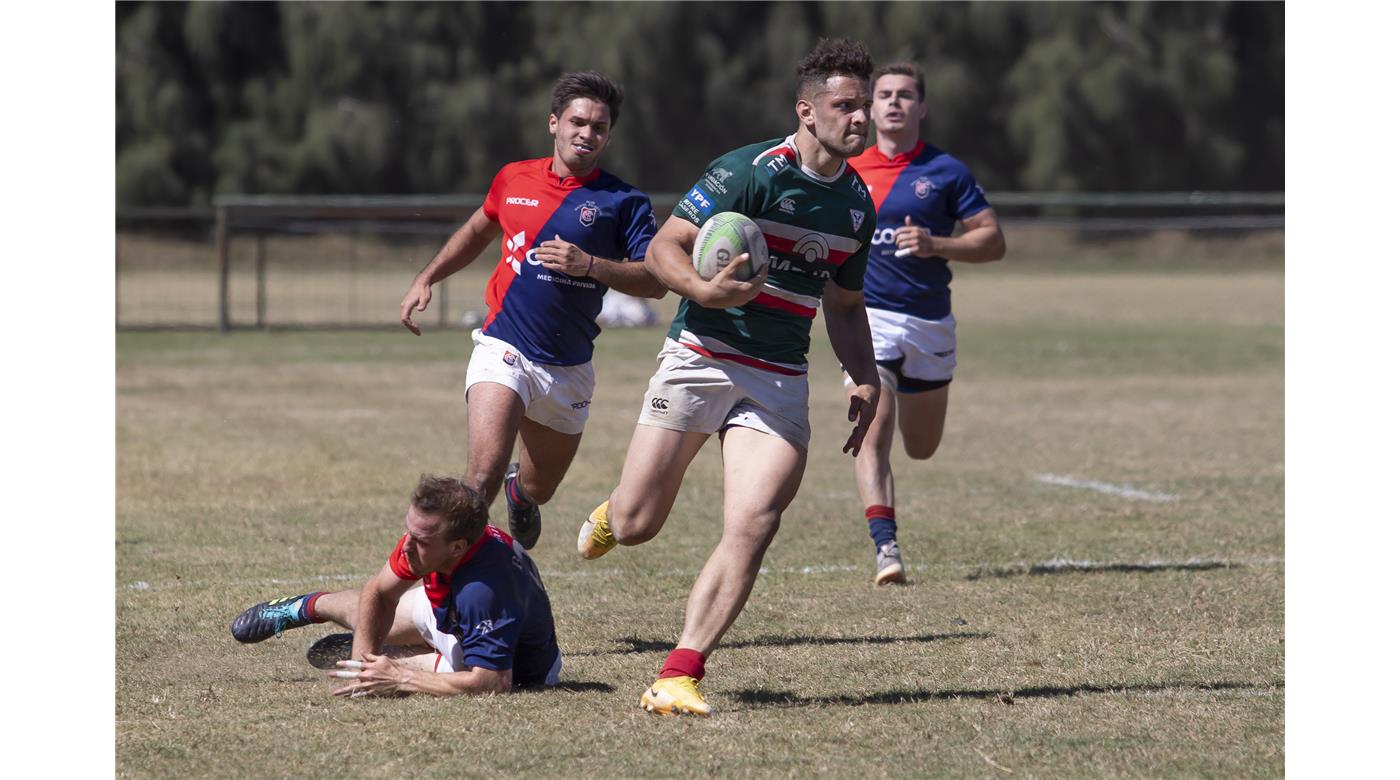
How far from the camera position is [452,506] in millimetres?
5691

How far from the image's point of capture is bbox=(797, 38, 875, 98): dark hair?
5.82 m

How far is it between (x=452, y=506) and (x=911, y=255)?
12.8ft

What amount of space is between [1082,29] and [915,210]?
40.8 m

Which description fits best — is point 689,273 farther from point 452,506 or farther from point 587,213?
A: point 587,213

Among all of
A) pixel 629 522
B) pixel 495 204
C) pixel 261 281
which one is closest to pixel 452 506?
pixel 629 522

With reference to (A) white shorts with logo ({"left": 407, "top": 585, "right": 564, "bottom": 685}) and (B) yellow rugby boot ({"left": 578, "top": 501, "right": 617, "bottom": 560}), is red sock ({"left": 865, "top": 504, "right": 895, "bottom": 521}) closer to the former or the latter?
(B) yellow rugby boot ({"left": 578, "top": 501, "right": 617, "bottom": 560})

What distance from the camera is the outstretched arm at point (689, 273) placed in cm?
546

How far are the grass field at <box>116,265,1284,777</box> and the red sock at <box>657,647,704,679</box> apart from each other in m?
0.17

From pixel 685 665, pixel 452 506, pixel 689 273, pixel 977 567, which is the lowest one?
pixel 977 567

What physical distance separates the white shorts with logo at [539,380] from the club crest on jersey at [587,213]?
24.1 inches

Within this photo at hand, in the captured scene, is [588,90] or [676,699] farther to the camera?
[588,90]

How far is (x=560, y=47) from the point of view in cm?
4603

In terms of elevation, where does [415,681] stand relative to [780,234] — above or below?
below

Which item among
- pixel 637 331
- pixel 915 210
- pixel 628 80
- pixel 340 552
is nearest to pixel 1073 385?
pixel 637 331
